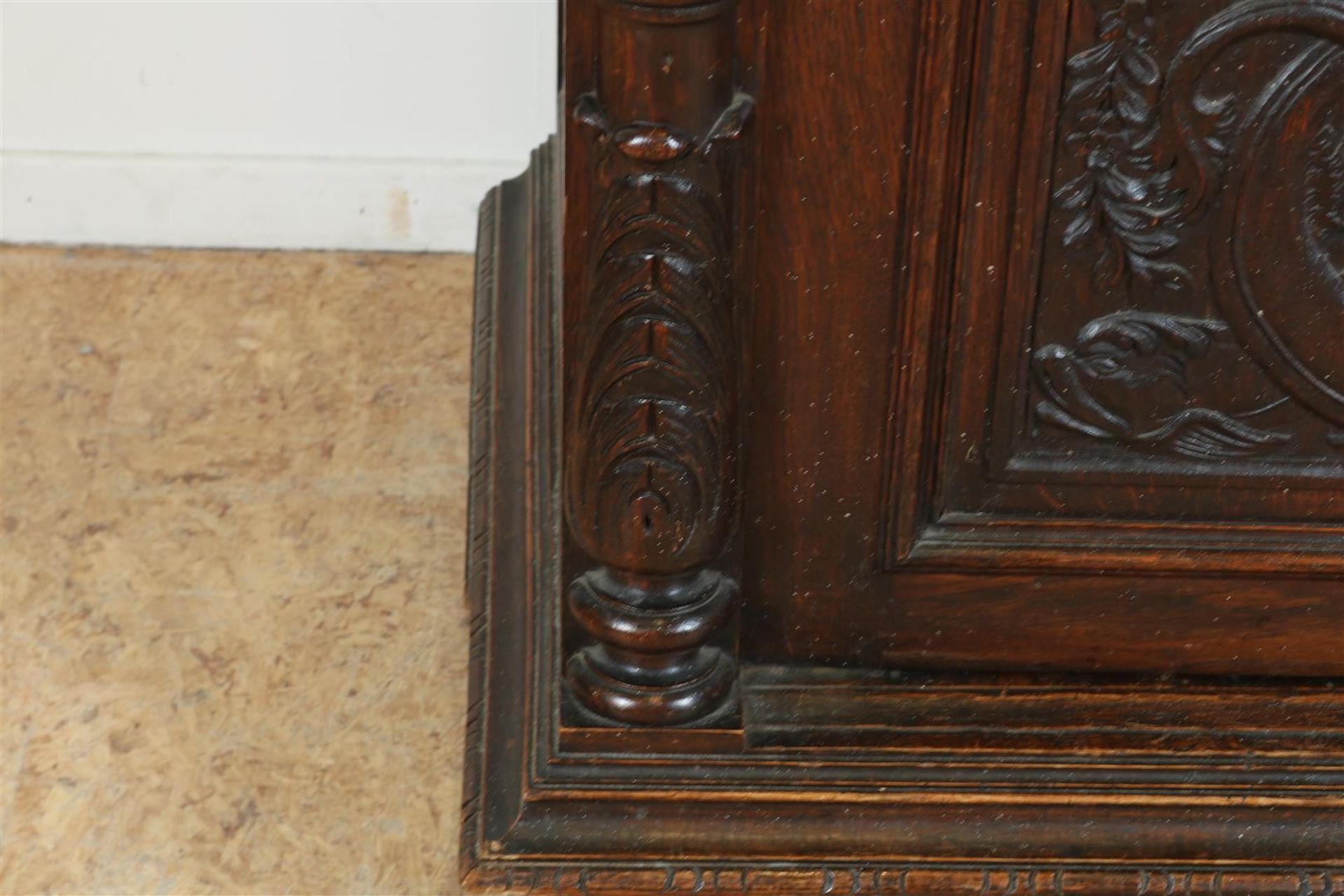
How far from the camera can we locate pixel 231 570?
161 centimetres

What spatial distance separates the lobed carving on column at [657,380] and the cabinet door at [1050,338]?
Result: 5 centimetres

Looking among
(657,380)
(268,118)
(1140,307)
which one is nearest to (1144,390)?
(1140,307)

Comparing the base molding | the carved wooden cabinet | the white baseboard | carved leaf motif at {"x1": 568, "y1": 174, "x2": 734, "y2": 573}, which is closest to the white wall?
the white baseboard

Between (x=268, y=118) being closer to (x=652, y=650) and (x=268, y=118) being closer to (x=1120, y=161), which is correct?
(x=652, y=650)

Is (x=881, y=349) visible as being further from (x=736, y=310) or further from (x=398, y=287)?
(x=398, y=287)

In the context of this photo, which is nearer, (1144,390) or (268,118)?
(1144,390)

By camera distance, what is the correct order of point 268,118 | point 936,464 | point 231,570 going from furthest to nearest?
1. point 268,118
2. point 231,570
3. point 936,464

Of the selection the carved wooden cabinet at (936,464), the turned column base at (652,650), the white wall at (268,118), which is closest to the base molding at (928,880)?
the carved wooden cabinet at (936,464)

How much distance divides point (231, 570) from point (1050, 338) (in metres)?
0.89

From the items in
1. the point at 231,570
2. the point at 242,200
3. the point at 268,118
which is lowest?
the point at 231,570

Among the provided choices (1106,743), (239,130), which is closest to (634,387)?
(1106,743)

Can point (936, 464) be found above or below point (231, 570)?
above

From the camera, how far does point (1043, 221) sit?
1014mm

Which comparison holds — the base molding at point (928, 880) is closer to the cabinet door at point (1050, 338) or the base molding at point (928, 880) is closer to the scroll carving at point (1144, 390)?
the cabinet door at point (1050, 338)
